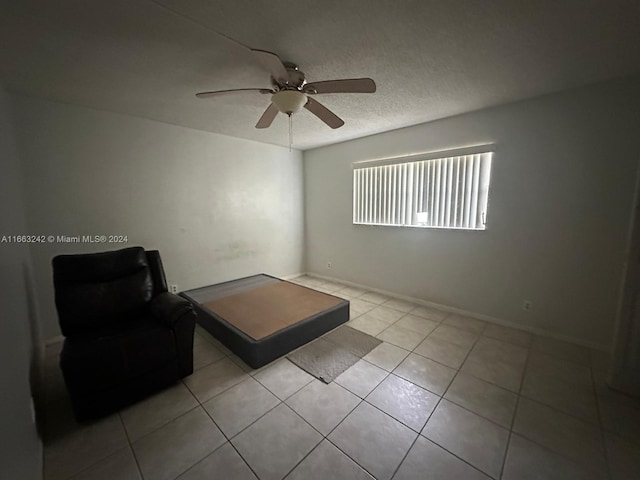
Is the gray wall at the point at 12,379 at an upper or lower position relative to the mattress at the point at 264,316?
upper

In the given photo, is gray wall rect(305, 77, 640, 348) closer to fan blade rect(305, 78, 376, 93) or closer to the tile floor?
the tile floor

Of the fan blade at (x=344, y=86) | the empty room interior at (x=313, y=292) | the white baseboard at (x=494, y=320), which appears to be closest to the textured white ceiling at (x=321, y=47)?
the empty room interior at (x=313, y=292)

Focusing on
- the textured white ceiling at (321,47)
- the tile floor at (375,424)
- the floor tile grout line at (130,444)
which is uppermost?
the textured white ceiling at (321,47)

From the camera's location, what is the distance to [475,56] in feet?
5.92

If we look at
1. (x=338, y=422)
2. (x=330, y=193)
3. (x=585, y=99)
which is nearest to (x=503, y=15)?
(x=585, y=99)

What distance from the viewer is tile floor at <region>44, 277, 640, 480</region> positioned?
52.7 inches

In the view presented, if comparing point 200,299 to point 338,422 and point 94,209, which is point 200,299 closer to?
point 94,209

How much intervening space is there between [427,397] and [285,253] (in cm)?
349

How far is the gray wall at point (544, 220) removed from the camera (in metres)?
2.23

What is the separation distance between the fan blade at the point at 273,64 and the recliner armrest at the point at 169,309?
1.86 meters

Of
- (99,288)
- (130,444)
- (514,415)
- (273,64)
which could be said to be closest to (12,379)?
(130,444)

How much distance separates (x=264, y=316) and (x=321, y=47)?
95.7 inches

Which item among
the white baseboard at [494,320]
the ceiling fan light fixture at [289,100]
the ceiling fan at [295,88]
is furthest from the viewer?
the white baseboard at [494,320]

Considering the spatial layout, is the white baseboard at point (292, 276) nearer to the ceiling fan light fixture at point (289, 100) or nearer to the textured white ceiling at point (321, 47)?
Answer: the textured white ceiling at point (321, 47)
